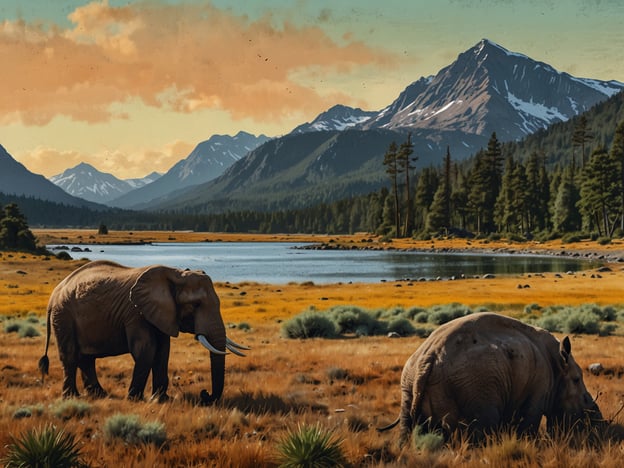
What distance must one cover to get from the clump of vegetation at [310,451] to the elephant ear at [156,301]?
4163 millimetres

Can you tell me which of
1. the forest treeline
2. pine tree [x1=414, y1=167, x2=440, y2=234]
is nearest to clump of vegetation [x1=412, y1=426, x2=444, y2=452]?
the forest treeline

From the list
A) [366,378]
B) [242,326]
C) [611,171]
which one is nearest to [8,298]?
[242,326]

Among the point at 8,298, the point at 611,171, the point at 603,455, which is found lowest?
the point at 8,298

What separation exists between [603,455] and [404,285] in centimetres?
4118

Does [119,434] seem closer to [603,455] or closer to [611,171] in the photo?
[603,455]

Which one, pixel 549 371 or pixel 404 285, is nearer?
pixel 549 371

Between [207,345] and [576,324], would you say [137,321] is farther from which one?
[576,324]

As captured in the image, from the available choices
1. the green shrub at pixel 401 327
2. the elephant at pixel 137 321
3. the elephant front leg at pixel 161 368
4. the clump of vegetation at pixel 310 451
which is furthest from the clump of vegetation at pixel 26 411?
the green shrub at pixel 401 327

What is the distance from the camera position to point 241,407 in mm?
9906

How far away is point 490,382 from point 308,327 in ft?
46.9

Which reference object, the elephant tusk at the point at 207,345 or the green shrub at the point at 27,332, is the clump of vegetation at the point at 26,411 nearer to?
the elephant tusk at the point at 207,345

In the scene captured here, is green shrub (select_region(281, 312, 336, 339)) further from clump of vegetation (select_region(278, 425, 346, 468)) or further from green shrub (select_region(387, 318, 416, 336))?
clump of vegetation (select_region(278, 425, 346, 468))

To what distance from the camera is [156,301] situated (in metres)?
10.2

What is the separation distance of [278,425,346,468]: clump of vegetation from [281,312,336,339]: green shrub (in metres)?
14.8
